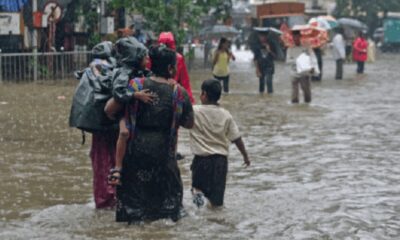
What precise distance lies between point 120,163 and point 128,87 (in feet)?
1.94

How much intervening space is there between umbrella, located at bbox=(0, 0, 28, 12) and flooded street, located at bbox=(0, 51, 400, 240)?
677 cm

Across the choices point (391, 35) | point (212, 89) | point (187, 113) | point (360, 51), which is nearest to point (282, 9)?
point (360, 51)

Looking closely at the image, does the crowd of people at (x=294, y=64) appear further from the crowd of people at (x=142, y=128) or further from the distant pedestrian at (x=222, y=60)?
the crowd of people at (x=142, y=128)

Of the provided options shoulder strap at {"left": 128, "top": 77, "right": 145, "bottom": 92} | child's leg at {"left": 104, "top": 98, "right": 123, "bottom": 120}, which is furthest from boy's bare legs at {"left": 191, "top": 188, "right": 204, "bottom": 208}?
shoulder strap at {"left": 128, "top": 77, "right": 145, "bottom": 92}

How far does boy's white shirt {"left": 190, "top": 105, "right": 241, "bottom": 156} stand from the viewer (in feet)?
25.8

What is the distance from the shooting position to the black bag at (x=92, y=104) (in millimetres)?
7391

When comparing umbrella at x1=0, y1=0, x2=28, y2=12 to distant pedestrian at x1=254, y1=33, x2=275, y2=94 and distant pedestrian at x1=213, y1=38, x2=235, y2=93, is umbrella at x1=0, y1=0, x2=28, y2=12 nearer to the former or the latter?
distant pedestrian at x1=213, y1=38, x2=235, y2=93

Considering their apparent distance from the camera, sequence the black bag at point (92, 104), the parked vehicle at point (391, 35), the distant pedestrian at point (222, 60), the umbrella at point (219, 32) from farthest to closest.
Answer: the parked vehicle at point (391, 35) → the umbrella at point (219, 32) → the distant pedestrian at point (222, 60) → the black bag at point (92, 104)

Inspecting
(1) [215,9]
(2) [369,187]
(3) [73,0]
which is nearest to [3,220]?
(2) [369,187]

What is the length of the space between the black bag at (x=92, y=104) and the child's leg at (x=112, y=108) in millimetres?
280

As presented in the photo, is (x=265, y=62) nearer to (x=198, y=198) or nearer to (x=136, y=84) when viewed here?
(x=198, y=198)

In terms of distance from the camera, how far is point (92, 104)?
7457 mm

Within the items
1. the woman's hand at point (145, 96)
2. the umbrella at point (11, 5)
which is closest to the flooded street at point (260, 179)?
the woman's hand at point (145, 96)

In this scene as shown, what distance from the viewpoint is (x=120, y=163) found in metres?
7.05
